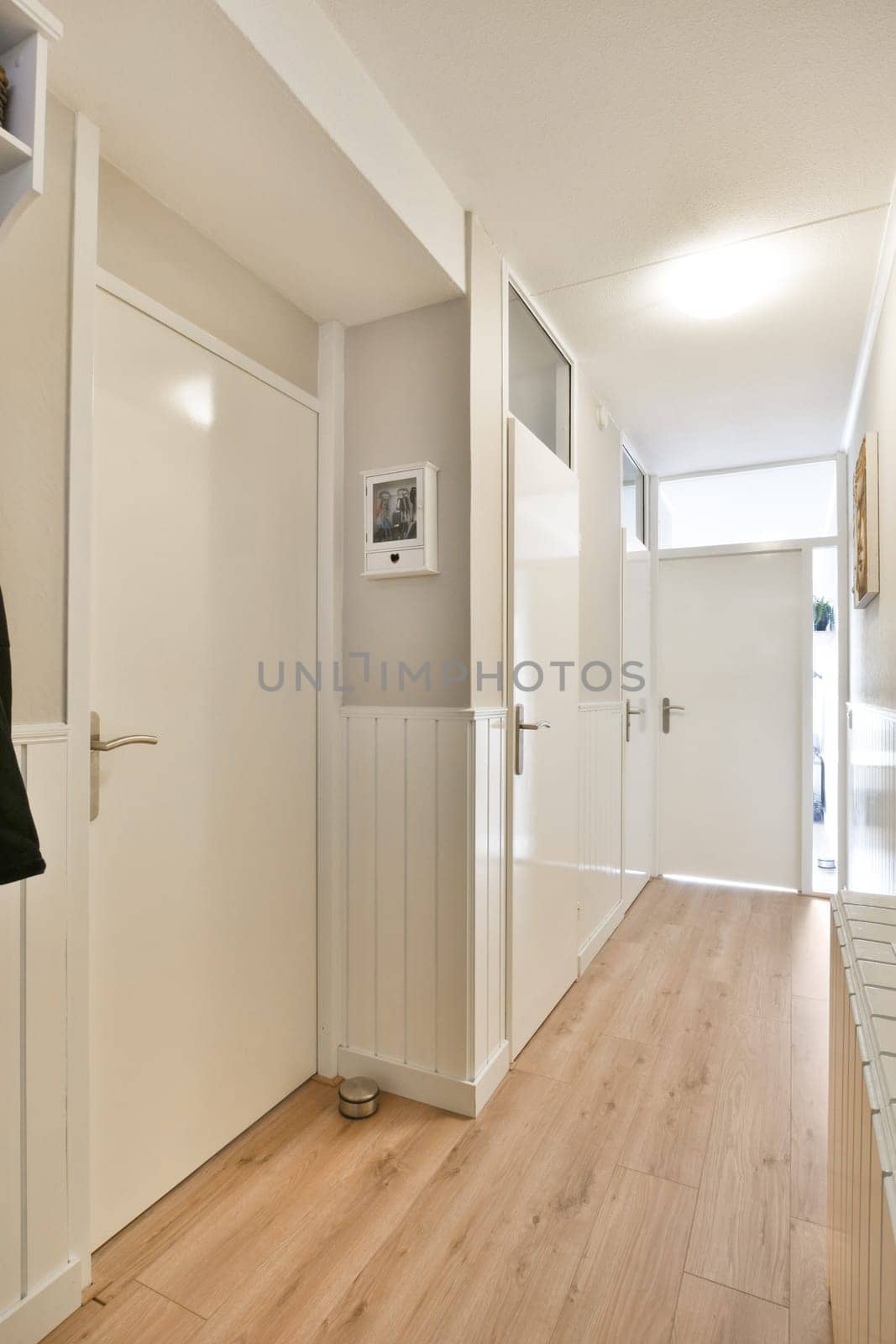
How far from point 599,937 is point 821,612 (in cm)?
221

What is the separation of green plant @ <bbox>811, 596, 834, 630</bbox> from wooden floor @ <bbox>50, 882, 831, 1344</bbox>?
235 centimetres

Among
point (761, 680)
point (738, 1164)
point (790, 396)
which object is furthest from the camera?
point (761, 680)

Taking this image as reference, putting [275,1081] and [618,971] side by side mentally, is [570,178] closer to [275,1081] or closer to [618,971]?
[275,1081]

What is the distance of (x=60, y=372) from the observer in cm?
131

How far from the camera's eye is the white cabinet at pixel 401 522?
1.97 metres

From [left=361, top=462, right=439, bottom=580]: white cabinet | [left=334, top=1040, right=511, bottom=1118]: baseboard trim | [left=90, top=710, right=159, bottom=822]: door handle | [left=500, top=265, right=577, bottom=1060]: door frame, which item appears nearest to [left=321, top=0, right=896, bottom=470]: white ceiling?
[left=500, top=265, right=577, bottom=1060]: door frame

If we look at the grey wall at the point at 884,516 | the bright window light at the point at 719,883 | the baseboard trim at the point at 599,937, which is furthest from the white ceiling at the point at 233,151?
the bright window light at the point at 719,883

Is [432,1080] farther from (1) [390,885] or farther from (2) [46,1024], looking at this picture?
(2) [46,1024]

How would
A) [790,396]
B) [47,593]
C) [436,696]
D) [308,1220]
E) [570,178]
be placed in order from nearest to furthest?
[47,593] → [308,1220] → [570,178] → [436,696] → [790,396]

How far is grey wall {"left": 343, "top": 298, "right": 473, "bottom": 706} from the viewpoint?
1964 mm

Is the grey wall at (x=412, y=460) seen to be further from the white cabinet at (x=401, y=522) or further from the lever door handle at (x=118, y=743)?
the lever door handle at (x=118, y=743)

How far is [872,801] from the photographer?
2332mm

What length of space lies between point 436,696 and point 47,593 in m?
0.98

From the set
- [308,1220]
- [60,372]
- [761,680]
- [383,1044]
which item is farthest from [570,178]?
[761,680]
